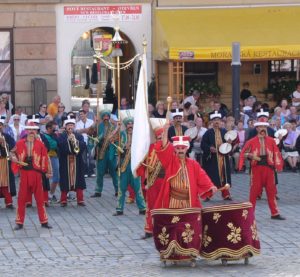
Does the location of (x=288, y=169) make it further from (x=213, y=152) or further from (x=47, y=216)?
(x=47, y=216)

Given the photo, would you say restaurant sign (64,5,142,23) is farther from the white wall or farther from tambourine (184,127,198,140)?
tambourine (184,127,198,140)

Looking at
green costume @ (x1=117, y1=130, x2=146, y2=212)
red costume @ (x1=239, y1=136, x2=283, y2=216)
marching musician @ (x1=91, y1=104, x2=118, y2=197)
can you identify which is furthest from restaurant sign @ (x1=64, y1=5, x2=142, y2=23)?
red costume @ (x1=239, y1=136, x2=283, y2=216)

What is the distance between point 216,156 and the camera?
18.9 meters

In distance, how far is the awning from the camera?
25.0 metres

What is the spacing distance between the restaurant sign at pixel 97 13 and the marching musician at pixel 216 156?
8245mm

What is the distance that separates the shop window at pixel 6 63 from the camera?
2589cm

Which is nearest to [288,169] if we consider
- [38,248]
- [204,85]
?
[204,85]

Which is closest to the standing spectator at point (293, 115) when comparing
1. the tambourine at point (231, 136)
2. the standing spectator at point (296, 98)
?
the standing spectator at point (296, 98)

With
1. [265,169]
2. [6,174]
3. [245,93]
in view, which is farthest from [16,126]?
[265,169]

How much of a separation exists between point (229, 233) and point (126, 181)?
4.47 metres

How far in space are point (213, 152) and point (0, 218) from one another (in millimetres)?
4498

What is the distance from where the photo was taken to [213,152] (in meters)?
18.9

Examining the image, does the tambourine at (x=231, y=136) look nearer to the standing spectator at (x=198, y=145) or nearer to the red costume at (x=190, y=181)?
the standing spectator at (x=198, y=145)

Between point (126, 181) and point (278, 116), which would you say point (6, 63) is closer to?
point (278, 116)
